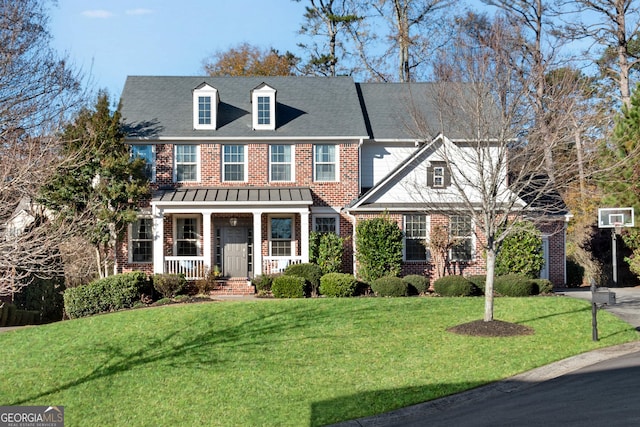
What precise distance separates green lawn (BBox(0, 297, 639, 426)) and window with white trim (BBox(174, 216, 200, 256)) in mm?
7673

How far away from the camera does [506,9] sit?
33.8m

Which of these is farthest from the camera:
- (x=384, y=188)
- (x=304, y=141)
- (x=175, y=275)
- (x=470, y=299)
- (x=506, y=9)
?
(x=506, y=9)

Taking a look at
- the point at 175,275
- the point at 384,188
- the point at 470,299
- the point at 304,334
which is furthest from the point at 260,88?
the point at 304,334

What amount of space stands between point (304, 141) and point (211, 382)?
15.1 m

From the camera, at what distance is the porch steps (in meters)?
23.2

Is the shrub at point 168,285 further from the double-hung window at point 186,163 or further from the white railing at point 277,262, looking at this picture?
the double-hung window at point 186,163

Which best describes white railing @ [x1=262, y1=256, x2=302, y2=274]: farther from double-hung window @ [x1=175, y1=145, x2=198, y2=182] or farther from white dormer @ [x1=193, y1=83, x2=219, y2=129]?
white dormer @ [x1=193, y1=83, x2=219, y2=129]

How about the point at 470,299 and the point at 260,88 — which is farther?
the point at 260,88

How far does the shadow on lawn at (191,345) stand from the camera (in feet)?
41.9

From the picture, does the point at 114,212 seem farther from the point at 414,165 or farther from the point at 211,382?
the point at 211,382

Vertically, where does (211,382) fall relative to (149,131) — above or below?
below

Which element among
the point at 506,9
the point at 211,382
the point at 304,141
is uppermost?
the point at 506,9

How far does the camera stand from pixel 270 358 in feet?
42.3

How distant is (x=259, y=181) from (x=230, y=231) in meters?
2.27
